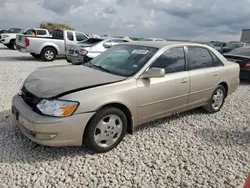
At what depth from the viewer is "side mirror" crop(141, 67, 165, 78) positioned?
10.5ft

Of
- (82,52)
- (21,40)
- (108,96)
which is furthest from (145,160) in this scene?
(21,40)

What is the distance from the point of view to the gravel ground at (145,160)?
2545mm

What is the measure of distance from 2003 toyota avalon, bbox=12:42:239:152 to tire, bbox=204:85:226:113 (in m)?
0.10

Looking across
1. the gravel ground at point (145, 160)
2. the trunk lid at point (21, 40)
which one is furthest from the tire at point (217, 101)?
the trunk lid at point (21, 40)

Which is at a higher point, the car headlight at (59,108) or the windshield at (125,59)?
the windshield at (125,59)

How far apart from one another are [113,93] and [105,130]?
52 cm

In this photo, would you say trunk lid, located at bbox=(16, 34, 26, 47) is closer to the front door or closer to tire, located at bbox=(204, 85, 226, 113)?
the front door

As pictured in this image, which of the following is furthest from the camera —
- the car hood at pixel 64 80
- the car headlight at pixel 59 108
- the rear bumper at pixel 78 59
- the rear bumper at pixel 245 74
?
the rear bumper at pixel 78 59

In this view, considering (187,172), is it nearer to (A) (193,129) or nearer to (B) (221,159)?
(B) (221,159)

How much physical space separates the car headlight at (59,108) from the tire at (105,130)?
31 cm

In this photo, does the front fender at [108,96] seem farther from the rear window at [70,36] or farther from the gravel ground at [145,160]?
the rear window at [70,36]

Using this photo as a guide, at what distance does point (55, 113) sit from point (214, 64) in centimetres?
341

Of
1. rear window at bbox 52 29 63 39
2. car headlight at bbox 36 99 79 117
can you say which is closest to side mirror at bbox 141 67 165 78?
car headlight at bbox 36 99 79 117

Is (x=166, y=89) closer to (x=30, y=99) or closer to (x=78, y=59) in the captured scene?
(x=30, y=99)
